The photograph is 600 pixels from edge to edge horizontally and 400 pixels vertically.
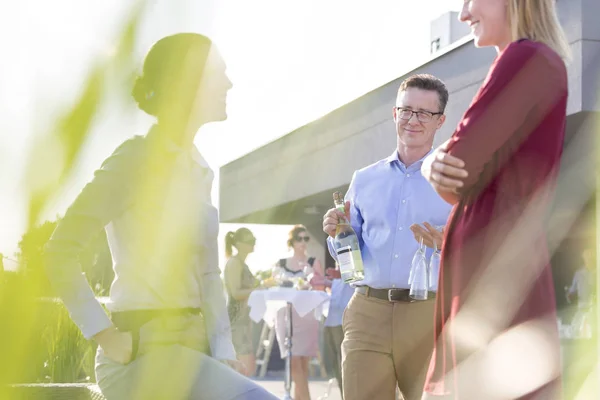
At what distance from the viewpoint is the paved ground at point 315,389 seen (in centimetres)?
1068

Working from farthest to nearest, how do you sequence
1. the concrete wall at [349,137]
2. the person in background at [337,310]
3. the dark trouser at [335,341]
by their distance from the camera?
the concrete wall at [349,137], the dark trouser at [335,341], the person in background at [337,310]

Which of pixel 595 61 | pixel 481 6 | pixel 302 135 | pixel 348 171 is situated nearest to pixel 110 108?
pixel 481 6

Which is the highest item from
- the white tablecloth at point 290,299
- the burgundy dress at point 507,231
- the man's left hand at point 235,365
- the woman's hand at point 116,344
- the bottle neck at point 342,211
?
the white tablecloth at point 290,299

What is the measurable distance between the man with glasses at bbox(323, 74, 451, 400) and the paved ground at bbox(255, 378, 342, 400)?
6769 mm

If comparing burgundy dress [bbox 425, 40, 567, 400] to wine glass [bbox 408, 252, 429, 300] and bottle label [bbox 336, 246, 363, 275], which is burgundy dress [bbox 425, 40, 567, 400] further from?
bottle label [bbox 336, 246, 363, 275]

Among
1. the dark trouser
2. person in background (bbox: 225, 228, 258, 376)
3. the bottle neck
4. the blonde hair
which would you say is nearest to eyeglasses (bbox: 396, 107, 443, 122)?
the bottle neck

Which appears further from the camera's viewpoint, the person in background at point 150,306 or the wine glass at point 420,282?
the wine glass at point 420,282

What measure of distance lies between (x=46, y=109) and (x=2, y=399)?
12 cm

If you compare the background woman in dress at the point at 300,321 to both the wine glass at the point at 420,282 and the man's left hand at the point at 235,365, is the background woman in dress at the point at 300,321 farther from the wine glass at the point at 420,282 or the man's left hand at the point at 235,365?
the man's left hand at the point at 235,365

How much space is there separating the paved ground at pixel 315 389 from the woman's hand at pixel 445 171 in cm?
894

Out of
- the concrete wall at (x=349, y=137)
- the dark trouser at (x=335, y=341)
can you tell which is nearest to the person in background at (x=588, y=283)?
the concrete wall at (x=349, y=137)

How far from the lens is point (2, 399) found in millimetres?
357

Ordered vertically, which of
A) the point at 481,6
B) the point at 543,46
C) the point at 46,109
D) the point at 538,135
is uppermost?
the point at 481,6

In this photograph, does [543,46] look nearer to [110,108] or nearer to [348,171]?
[110,108]
